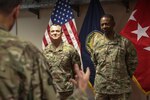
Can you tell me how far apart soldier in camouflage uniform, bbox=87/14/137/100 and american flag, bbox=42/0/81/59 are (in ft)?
3.03

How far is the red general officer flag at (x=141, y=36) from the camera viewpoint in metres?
4.37

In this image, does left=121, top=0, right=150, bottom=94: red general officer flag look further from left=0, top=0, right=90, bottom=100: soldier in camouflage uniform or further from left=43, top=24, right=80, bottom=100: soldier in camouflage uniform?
left=0, top=0, right=90, bottom=100: soldier in camouflage uniform

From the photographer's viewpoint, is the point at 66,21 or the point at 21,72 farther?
the point at 66,21

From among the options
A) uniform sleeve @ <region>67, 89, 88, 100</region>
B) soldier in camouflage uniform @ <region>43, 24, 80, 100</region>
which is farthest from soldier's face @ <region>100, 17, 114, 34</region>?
uniform sleeve @ <region>67, 89, 88, 100</region>

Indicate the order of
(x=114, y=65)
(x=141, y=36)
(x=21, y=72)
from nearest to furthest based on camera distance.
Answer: (x=21, y=72), (x=114, y=65), (x=141, y=36)

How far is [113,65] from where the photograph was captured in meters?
3.75

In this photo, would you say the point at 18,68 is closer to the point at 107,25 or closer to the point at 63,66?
the point at 63,66

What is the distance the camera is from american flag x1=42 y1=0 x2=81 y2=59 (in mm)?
4777

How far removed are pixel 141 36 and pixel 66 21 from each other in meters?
1.23

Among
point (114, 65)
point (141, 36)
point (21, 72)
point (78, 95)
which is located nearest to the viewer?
point (21, 72)

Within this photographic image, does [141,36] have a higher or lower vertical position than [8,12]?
lower

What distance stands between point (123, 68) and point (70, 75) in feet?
2.17

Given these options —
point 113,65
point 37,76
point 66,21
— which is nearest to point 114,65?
point 113,65

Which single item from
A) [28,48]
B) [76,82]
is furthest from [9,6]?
[76,82]
